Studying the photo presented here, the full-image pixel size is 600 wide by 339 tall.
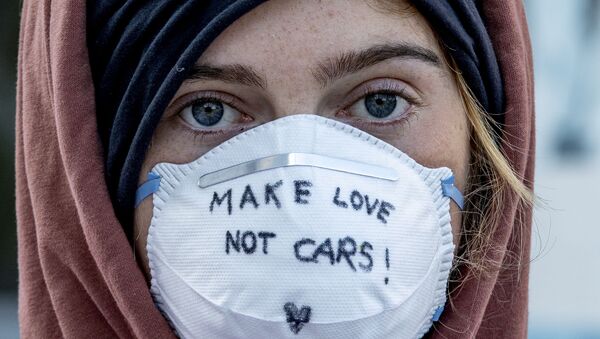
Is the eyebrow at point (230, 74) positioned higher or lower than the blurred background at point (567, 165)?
lower

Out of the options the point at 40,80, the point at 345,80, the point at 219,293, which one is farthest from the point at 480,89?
the point at 40,80

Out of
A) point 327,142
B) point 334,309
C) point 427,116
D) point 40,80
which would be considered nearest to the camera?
point 334,309

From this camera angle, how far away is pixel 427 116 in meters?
1.89

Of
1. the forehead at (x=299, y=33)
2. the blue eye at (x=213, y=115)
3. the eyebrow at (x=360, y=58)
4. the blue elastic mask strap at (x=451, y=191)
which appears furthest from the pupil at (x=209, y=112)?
the blue elastic mask strap at (x=451, y=191)

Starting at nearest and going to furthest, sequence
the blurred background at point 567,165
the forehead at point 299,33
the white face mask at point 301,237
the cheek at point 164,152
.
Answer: the white face mask at point 301,237, the forehead at point 299,33, the cheek at point 164,152, the blurred background at point 567,165

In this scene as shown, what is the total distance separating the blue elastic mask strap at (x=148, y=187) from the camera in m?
1.84

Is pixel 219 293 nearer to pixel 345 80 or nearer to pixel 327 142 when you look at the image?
pixel 327 142

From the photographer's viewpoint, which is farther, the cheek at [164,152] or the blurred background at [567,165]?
the blurred background at [567,165]

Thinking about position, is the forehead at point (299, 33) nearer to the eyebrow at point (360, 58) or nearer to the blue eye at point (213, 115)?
the eyebrow at point (360, 58)

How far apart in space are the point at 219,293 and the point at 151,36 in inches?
21.7

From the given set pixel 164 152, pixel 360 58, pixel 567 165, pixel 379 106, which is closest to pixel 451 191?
pixel 379 106

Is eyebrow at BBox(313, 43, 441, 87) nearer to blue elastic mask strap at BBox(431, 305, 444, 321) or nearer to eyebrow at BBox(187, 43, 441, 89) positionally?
eyebrow at BBox(187, 43, 441, 89)

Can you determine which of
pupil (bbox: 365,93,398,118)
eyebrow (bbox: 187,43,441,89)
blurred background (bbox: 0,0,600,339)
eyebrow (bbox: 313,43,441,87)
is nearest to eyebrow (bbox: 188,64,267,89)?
eyebrow (bbox: 187,43,441,89)

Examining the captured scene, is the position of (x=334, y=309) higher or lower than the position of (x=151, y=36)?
lower
